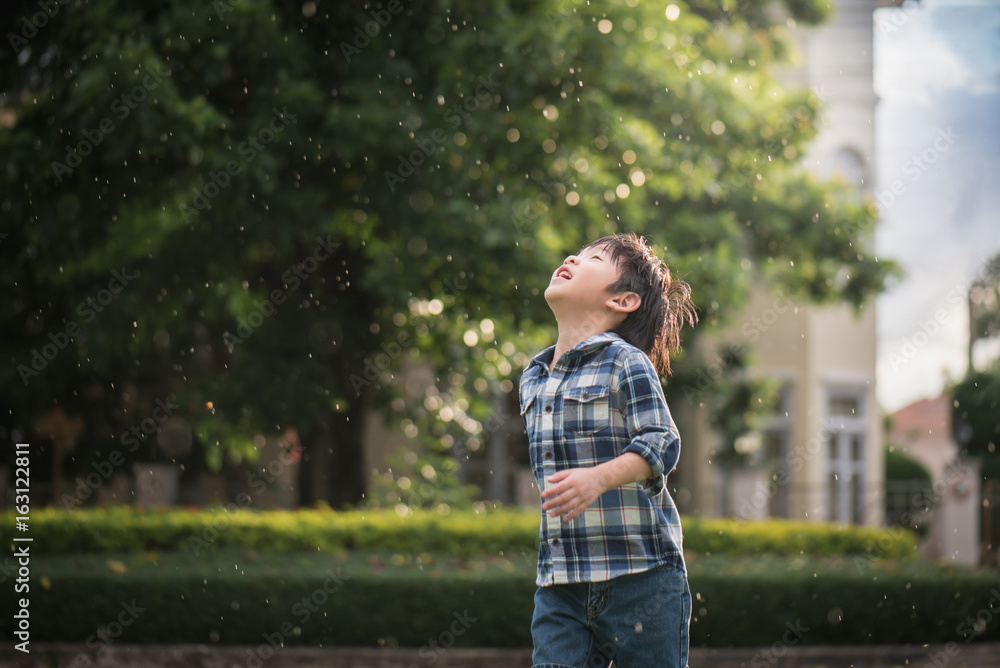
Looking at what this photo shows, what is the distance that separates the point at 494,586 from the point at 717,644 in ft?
5.75

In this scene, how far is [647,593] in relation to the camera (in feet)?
8.46

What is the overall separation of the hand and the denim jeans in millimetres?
292

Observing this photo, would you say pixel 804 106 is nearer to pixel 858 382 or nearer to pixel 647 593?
pixel 858 382

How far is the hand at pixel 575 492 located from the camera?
242 cm

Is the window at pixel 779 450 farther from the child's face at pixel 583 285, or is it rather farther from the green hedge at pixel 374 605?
the child's face at pixel 583 285

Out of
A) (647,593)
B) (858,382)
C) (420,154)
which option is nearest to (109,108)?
(420,154)

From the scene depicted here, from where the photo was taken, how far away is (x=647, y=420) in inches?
101
